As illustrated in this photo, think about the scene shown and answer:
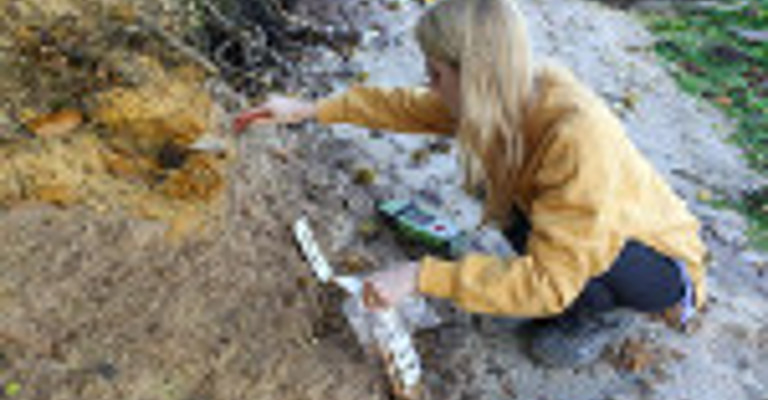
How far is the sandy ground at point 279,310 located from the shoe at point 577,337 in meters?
0.06

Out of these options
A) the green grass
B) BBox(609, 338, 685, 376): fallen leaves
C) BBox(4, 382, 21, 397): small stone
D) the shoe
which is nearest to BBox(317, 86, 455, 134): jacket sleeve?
the shoe

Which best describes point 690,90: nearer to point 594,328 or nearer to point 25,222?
point 594,328

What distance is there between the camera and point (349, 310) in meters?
2.19

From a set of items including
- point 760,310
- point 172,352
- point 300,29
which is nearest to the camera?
point 172,352

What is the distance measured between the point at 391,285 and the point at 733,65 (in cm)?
449

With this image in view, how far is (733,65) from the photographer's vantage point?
5.10m

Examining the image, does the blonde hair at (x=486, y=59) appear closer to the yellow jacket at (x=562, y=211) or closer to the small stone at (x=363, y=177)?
the yellow jacket at (x=562, y=211)

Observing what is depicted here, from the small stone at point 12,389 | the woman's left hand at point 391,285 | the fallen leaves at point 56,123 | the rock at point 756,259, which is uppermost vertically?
the fallen leaves at point 56,123

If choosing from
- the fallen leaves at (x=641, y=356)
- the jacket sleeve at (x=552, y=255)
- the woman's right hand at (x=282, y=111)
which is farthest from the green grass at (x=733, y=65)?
the woman's right hand at (x=282, y=111)

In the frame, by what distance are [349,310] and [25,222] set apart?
102 cm

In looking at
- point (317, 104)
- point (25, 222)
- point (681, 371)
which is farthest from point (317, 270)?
point (681, 371)

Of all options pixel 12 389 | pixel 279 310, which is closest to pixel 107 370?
pixel 12 389

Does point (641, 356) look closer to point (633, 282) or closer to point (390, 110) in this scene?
point (633, 282)

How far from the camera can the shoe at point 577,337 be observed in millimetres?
2322
